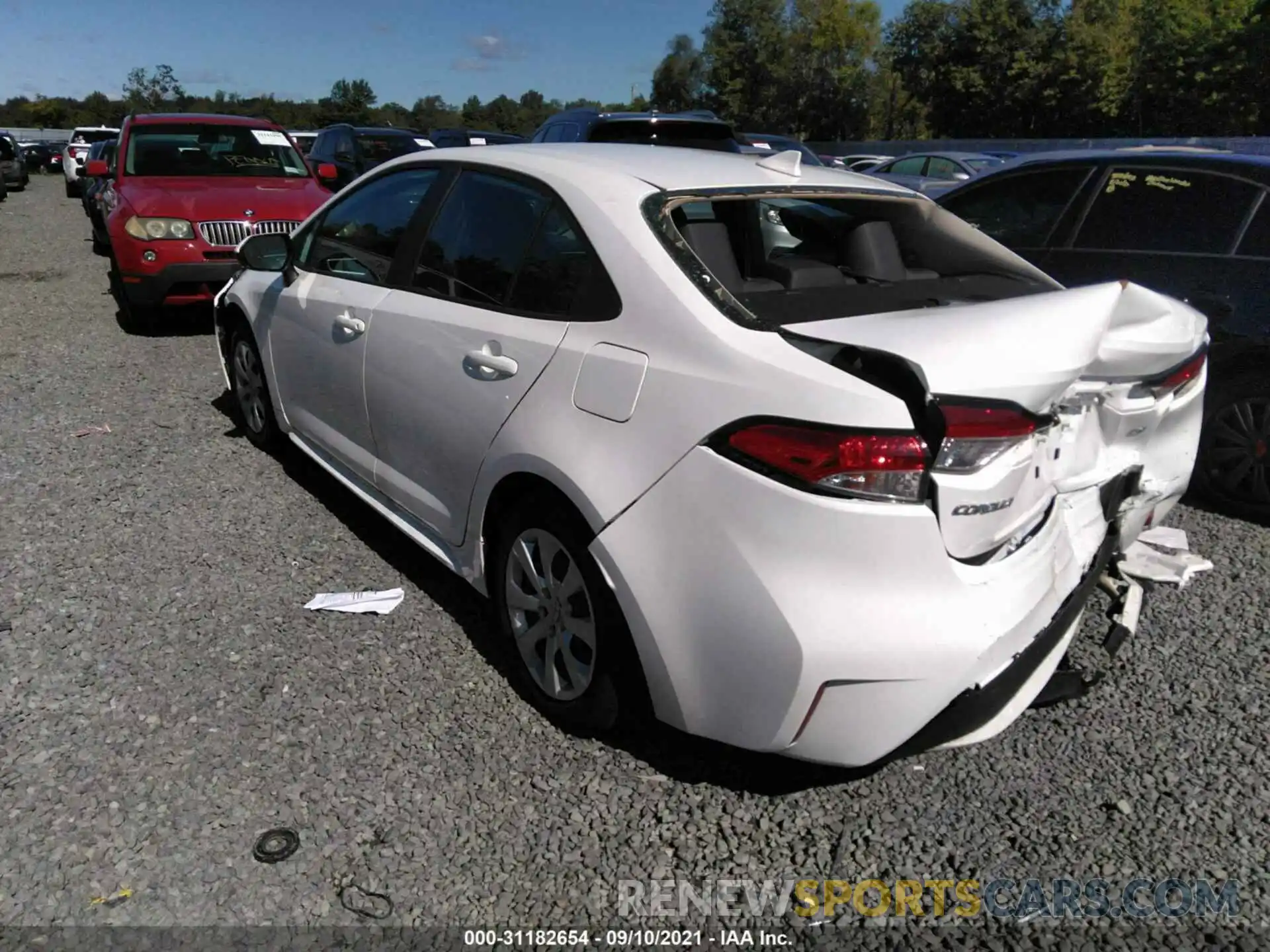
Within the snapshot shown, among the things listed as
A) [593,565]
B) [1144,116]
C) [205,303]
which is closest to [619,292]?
[593,565]

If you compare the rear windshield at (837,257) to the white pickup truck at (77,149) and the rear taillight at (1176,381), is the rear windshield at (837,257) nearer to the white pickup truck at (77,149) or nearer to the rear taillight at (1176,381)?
the rear taillight at (1176,381)

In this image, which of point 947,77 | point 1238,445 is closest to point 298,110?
point 947,77

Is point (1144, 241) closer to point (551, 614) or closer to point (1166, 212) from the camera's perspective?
point (1166, 212)

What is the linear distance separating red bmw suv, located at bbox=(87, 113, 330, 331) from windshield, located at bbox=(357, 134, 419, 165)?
18.8 feet

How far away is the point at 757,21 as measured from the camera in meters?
77.5

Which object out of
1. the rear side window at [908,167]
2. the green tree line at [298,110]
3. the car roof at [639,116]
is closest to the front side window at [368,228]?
the car roof at [639,116]

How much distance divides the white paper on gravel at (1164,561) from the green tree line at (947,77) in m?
9.34

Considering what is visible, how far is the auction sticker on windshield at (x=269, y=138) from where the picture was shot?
9.07 meters

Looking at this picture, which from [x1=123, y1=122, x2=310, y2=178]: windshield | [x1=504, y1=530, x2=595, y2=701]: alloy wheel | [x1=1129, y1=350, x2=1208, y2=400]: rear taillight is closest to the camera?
[x1=504, y1=530, x2=595, y2=701]: alloy wheel

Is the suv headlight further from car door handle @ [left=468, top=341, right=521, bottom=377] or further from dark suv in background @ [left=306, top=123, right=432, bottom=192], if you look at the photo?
dark suv in background @ [left=306, top=123, right=432, bottom=192]

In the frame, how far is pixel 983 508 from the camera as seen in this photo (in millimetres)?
2113

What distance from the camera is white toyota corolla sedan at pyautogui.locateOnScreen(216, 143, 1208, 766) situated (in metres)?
2.08

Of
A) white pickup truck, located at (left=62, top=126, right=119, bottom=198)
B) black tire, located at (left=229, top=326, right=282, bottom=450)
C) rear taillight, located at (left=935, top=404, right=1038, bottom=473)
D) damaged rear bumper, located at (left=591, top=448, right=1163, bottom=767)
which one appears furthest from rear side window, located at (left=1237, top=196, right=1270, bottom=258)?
white pickup truck, located at (left=62, top=126, right=119, bottom=198)

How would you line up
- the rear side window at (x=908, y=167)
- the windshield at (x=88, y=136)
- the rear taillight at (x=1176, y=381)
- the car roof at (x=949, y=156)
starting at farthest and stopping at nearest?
1. the windshield at (x=88, y=136)
2. the rear side window at (x=908, y=167)
3. the car roof at (x=949, y=156)
4. the rear taillight at (x=1176, y=381)
